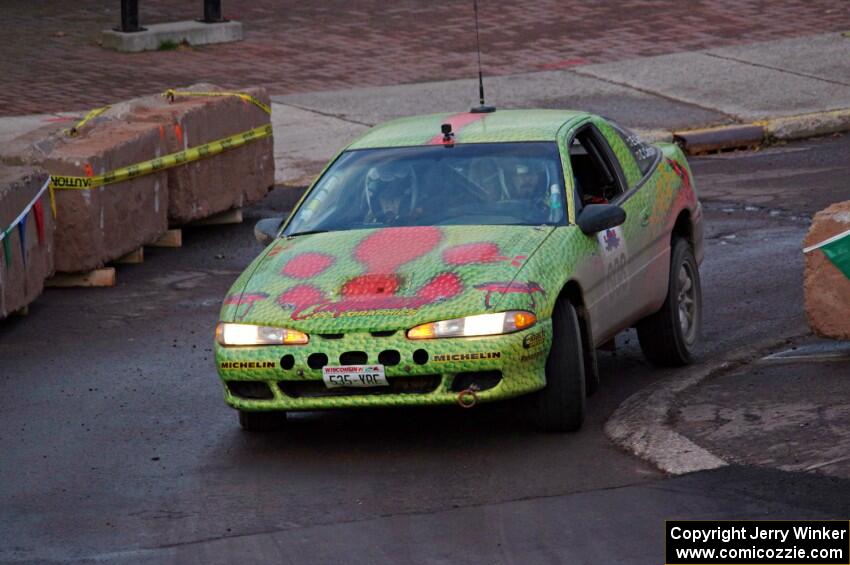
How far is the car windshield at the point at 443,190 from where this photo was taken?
866cm

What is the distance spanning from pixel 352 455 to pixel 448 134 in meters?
2.03

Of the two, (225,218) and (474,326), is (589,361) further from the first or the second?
(225,218)

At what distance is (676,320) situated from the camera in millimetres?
9383

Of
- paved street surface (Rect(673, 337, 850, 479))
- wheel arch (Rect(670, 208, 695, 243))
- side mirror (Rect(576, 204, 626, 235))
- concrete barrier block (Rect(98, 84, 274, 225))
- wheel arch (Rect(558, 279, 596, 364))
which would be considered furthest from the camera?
concrete barrier block (Rect(98, 84, 274, 225))

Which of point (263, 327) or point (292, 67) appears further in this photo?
point (292, 67)

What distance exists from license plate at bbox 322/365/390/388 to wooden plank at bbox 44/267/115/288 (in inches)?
198

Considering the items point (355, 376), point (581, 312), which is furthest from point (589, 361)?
point (355, 376)

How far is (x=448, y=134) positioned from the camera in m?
9.09

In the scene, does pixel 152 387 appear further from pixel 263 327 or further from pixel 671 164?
pixel 671 164

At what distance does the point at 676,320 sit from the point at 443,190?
1553 millimetres

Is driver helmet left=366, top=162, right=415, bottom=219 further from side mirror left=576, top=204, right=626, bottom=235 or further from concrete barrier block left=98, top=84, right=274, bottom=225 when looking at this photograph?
concrete barrier block left=98, top=84, right=274, bottom=225

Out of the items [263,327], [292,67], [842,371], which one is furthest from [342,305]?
[292,67]

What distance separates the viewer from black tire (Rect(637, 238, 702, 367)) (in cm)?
934

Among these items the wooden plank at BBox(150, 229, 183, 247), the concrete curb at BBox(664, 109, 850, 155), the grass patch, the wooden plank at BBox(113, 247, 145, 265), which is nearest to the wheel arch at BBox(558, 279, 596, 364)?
the wooden plank at BBox(113, 247, 145, 265)
